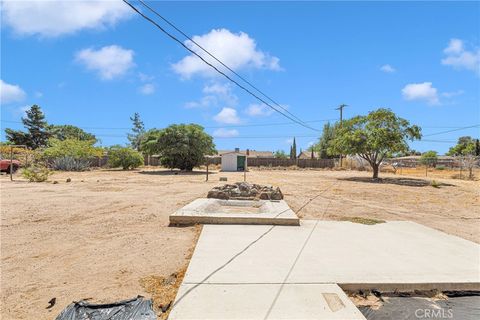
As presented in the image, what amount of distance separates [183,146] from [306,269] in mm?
27074

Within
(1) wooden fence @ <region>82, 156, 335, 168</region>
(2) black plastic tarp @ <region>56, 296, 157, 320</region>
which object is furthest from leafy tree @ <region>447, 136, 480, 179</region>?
(2) black plastic tarp @ <region>56, 296, 157, 320</region>

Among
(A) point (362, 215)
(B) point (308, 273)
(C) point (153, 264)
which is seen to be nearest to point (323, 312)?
(B) point (308, 273)

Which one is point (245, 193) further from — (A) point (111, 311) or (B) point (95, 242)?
(A) point (111, 311)

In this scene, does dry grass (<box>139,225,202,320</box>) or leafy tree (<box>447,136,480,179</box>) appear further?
leafy tree (<box>447,136,480,179</box>)

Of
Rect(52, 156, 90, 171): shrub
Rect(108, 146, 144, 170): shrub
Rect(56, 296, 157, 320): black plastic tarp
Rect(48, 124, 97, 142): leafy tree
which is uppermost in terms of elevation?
Rect(48, 124, 97, 142): leafy tree

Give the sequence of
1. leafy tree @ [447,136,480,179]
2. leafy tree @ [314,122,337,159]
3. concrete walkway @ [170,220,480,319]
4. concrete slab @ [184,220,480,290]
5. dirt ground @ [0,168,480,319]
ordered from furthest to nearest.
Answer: leafy tree @ [314,122,337,159] → leafy tree @ [447,136,480,179] → concrete slab @ [184,220,480,290] → dirt ground @ [0,168,480,319] → concrete walkway @ [170,220,480,319]

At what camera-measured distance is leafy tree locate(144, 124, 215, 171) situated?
3095 centimetres

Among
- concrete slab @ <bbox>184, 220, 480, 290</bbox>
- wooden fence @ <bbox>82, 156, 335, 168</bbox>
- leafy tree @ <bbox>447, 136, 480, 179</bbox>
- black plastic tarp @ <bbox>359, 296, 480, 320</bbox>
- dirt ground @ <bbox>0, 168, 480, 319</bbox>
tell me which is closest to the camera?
black plastic tarp @ <bbox>359, 296, 480, 320</bbox>

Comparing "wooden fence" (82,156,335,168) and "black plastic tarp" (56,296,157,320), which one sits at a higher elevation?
"wooden fence" (82,156,335,168)

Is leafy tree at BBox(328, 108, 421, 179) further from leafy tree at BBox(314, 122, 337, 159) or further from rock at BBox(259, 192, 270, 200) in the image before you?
leafy tree at BBox(314, 122, 337, 159)

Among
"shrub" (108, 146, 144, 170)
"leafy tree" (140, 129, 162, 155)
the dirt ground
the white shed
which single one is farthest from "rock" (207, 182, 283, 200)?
the white shed

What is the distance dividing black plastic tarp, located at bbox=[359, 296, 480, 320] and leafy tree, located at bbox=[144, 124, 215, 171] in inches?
1094

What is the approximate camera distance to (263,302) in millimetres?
3291

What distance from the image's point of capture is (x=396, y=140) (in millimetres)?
24500
